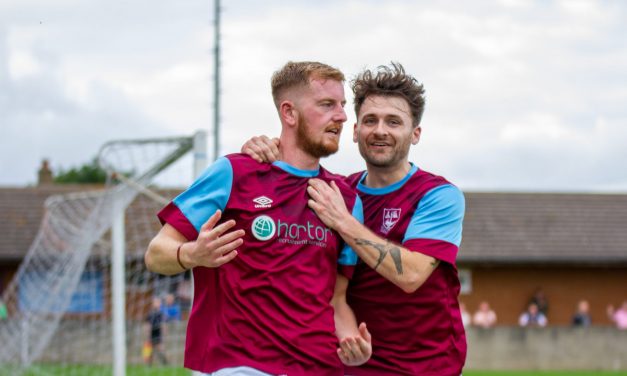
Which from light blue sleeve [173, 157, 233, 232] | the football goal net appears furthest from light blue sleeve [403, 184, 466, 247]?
the football goal net

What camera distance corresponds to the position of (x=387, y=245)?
5.37 meters

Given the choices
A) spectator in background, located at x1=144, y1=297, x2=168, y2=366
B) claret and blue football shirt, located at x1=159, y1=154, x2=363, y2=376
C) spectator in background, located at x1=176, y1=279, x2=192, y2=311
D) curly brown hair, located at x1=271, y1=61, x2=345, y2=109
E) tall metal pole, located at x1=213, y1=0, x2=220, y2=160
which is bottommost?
spectator in background, located at x1=144, y1=297, x2=168, y2=366

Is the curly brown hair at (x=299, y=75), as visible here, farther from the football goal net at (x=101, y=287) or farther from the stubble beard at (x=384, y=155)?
the football goal net at (x=101, y=287)

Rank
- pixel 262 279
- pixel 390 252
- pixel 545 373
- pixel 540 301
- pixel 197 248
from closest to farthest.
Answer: pixel 197 248 → pixel 262 279 → pixel 390 252 → pixel 545 373 → pixel 540 301

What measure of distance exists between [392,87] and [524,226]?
29866 mm

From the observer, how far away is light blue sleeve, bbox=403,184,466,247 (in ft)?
18.4

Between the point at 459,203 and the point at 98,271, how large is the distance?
60.5ft

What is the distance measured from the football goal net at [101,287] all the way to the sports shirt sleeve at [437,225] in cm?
607

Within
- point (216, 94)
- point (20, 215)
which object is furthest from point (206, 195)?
point (20, 215)

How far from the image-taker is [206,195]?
4.93m

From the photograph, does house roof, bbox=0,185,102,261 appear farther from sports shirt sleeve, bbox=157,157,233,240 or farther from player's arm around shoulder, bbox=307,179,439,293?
sports shirt sleeve, bbox=157,157,233,240

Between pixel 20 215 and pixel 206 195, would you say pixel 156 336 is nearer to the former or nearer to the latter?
pixel 206 195

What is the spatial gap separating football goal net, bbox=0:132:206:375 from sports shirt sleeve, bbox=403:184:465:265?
6.07 metres

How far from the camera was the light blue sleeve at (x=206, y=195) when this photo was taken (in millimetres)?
4887
